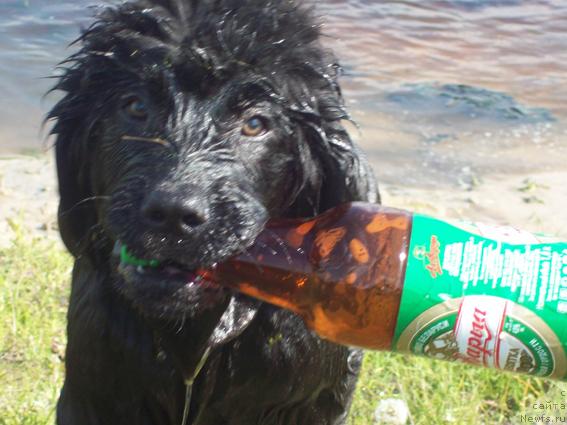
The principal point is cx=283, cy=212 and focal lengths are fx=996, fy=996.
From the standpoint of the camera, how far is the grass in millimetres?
3654

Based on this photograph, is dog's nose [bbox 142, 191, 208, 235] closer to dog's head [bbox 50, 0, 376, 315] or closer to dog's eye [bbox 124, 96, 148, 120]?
dog's head [bbox 50, 0, 376, 315]

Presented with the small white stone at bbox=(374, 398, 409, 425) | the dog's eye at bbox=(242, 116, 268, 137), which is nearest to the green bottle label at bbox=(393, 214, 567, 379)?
the dog's eye at bbox=(242, 116, 268, 137)

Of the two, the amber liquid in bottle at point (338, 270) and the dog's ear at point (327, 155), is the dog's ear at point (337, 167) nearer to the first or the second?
the dog's ear at point (327, 155)

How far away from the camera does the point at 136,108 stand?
2756mm

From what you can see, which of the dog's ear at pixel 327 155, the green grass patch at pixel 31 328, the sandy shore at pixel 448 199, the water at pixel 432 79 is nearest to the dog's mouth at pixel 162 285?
the dog's ear at pixel 327 155

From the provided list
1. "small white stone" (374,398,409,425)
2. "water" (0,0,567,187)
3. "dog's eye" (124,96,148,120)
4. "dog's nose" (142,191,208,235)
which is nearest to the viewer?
"dog's nose" (142,191,208,235)

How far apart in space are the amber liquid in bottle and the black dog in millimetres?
89

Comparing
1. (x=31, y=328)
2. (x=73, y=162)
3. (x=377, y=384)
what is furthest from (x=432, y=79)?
(x=73, y=162)

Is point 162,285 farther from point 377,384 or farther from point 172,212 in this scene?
point 377,384

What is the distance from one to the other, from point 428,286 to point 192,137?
0.73 metres

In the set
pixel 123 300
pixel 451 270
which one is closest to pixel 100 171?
pixel 123 300

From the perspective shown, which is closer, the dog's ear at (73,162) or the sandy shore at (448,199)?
the dog's ear at (73,162)

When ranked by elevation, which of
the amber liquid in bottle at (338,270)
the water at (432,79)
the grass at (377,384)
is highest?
the amber liquid in bottle at (338,270)

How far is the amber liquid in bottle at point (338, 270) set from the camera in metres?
2.47
